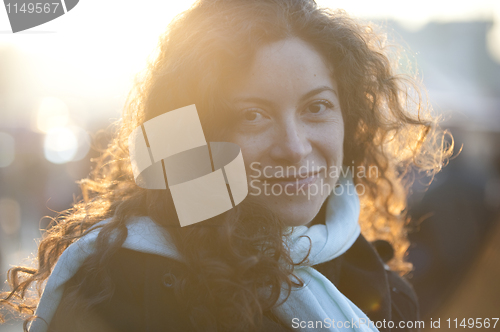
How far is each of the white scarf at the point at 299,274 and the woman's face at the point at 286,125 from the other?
179mm

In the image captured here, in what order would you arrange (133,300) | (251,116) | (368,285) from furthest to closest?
(368,285) → (251,116) → (133,300)

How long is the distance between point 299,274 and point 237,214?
407 millimetres

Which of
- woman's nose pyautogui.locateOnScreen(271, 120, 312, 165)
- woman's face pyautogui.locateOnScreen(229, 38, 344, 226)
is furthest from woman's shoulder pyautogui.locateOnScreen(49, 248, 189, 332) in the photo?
woman's nose pyautogui.locateOnScreen(271, 120, 312, 165)

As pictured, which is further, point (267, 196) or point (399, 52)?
point (399, 52)

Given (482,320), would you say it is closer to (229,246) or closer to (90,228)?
(229,246)

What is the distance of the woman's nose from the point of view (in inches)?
58.7

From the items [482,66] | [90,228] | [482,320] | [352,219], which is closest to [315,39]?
[352,219]

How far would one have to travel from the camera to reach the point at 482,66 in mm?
6762

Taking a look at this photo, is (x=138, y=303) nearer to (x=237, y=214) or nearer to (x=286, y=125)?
(x=237, y=214)

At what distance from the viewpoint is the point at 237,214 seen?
1489mm

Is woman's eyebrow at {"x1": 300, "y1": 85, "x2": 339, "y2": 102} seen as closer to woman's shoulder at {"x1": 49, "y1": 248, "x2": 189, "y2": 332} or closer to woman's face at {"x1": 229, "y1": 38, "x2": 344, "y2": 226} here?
woman's face at {"x1": 229, "y1": 38, "x2": 344, "y2": 226}

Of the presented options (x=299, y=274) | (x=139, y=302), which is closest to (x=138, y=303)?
(x=139, y=302)

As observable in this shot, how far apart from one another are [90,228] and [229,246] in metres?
0.62

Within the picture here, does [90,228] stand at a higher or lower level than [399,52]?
lower
